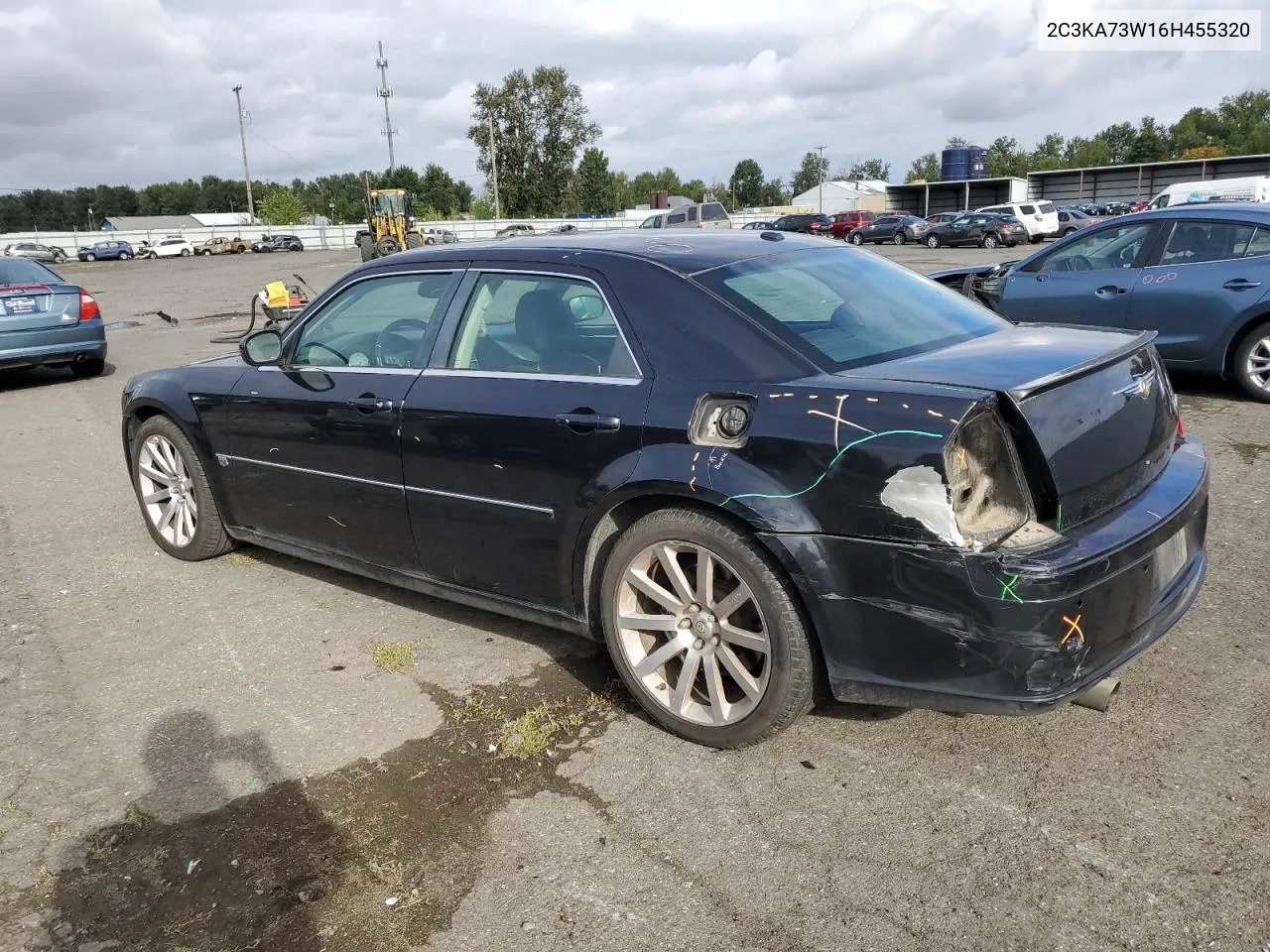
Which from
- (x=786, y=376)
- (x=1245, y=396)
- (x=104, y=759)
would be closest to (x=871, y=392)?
(x=786, y=376)

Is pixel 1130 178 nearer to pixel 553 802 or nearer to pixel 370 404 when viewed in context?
pixel 370 404

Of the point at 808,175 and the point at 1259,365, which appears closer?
the point at 1259,365

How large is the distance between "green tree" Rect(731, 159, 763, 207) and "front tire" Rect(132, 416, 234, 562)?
143 metres

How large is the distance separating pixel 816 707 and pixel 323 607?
7.92ft

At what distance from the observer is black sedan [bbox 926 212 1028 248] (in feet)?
118

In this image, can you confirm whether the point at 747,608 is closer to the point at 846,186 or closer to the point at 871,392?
the point at 871,392

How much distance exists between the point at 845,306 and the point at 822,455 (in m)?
0.96

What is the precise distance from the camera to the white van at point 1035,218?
36312mm

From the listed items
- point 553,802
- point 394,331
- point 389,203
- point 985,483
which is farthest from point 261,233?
point 985,483

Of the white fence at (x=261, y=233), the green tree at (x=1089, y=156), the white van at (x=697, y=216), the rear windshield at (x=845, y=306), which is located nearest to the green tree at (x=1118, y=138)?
the green tree at (x=1089, y=156)

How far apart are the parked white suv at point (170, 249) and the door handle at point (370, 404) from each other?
64.4 meters

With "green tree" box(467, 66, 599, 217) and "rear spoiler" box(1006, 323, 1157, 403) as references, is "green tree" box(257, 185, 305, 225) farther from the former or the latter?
"rear spoiler" box(1006, 323, 1157, 403)

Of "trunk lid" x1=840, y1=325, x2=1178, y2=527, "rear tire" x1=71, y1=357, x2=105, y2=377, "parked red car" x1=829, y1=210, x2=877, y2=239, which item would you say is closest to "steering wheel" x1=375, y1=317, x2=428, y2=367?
"trunk lid" x1=840, y1=325, x2=1178, y2=527

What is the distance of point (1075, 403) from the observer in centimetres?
283
